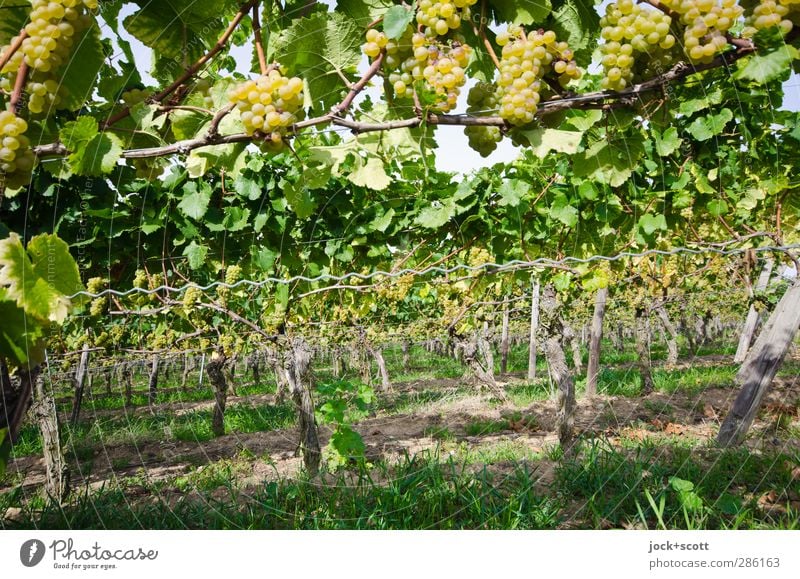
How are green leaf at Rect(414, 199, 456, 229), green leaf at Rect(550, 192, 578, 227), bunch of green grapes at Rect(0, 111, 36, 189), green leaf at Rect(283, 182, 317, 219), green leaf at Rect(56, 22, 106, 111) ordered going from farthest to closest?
green leaf at Rect(414, 199, 456, 229) < green leaf at Rect(550, 192, 578, 227) < green leaf at Rect(283, 182, 317, 219) < green leaf at Rect(56, 22, 106, 111) < bunch of green grapes at Rect(0, 111, 36, 189)

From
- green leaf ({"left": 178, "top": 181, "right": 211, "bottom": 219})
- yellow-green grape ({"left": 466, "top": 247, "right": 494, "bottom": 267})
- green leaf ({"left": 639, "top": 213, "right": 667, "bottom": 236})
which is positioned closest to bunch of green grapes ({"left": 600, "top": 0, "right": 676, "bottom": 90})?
green leaf ({"left": 639, "top": 213, "right": 667, "bottom": 236})

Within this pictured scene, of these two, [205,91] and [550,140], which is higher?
[205,91]

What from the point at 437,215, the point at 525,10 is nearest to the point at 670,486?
the point at 437,215

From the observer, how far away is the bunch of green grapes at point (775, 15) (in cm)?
91

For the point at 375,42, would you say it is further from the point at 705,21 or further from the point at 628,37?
the point at 705,21

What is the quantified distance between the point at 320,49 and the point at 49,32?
49 centimetres

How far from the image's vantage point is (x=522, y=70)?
0.96 meters

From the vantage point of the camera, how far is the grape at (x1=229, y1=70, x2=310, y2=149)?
0.92 m

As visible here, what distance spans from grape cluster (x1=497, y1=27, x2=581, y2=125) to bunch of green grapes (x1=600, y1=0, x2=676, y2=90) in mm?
78

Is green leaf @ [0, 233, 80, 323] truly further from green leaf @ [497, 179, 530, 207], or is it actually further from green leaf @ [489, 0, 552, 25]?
green leaf @ [497, 179, 530, 207]

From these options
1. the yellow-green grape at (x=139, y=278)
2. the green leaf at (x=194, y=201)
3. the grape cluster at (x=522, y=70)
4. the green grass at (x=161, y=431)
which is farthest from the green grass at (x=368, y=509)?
the green grass at (x=161, y=431)

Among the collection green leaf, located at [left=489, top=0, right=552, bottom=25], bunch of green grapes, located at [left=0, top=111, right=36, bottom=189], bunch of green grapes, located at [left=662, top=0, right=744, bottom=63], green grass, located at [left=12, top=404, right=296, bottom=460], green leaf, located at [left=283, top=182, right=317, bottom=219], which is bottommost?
green grass, located at [left=12, top=404, right=296, bottom=460]

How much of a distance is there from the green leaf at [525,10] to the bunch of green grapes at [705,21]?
220mm
